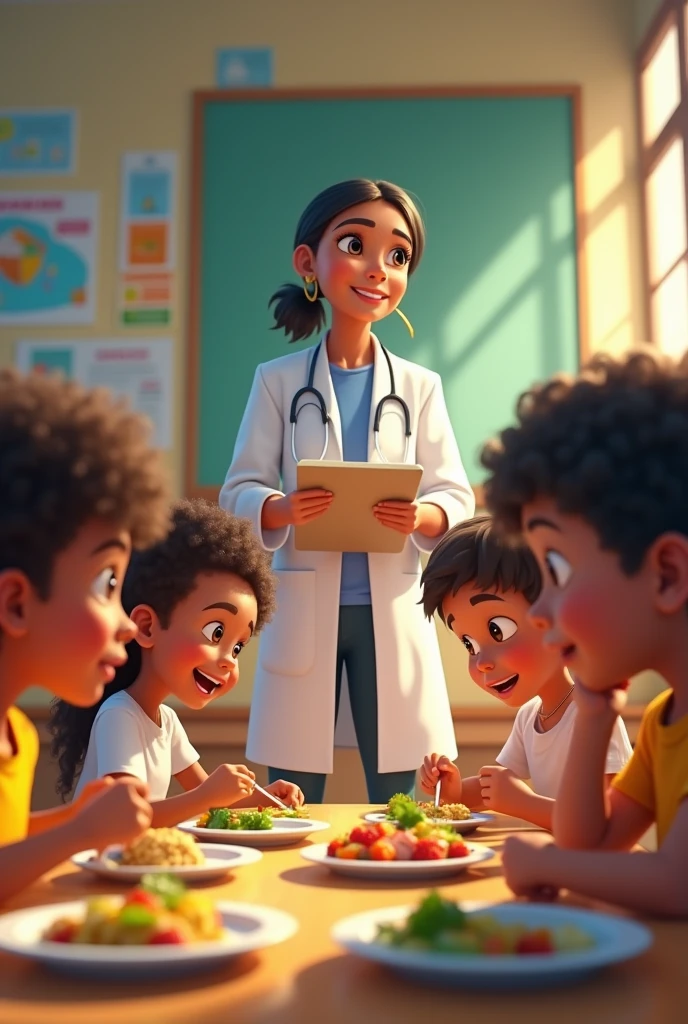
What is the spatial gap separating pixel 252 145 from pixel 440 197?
29.3 inches

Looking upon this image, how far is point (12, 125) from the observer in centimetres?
398

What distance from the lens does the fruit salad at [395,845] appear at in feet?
3.36

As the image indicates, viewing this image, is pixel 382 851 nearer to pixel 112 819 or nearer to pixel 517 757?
pixel 112 819

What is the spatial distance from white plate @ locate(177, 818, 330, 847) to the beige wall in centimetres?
278

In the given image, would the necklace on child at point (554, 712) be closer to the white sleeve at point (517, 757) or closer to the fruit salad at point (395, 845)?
the white sleeve at point (517, 757)

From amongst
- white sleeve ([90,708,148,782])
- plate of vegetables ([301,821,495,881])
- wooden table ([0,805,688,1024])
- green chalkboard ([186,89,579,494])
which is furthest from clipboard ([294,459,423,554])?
green chalkboard ([186,89,579,494])

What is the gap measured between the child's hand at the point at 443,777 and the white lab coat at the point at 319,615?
1.60 ft

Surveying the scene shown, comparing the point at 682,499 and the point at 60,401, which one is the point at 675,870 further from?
the point at 60,401

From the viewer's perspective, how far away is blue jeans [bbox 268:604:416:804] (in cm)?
213

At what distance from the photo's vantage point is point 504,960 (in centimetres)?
59

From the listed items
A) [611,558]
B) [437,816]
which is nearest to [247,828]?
[437,816]

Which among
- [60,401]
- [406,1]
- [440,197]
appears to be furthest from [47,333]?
[60,401]

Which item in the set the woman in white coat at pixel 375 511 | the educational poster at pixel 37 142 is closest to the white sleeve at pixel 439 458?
the woman in white coat at pixel 375 511

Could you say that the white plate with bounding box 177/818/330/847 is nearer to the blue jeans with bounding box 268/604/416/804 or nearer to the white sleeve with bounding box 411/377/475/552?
the blue jeans with bounding box 268/604/416/804
